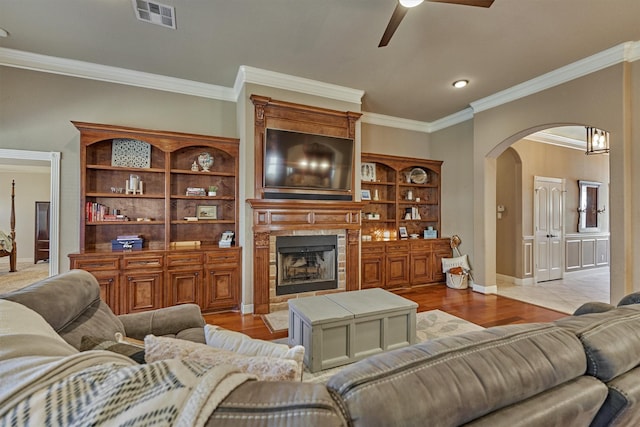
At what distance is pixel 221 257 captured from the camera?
11.6 ft

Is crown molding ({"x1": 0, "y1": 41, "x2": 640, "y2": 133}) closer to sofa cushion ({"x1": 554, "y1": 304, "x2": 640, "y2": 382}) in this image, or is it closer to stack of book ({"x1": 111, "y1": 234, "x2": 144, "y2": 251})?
stack of book ({"x1": 111, "y1": 234, "x2": 144, "y2": 251})

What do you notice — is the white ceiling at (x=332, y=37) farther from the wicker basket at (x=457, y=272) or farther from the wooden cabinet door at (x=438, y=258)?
the wicker basket at (x=457, y=272)

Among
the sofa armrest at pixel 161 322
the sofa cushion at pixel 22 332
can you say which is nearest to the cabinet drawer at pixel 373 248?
the sofa armrest at pixel 161 322

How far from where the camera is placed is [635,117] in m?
2.96

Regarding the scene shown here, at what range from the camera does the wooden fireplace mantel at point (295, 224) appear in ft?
11.6

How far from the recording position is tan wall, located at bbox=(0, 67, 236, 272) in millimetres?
3225

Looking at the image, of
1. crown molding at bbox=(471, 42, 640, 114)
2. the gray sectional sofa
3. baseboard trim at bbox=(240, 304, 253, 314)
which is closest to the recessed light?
crown molding at bbox=(471, 42, 640, 114)

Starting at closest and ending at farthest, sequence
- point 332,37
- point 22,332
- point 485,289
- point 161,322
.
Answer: point 22,332, point 161,322, point 332,37, point 485,289

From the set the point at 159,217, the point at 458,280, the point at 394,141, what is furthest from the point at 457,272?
the point at 159,217

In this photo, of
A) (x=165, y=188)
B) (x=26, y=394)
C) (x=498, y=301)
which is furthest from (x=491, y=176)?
(x=26, y=394)

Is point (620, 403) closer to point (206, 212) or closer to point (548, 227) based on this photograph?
point (206, 212)

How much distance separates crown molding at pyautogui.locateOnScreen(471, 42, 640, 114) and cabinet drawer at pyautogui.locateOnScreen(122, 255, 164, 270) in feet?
16.7

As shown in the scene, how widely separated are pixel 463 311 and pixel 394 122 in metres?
3.46

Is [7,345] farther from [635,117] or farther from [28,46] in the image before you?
[635,117]
